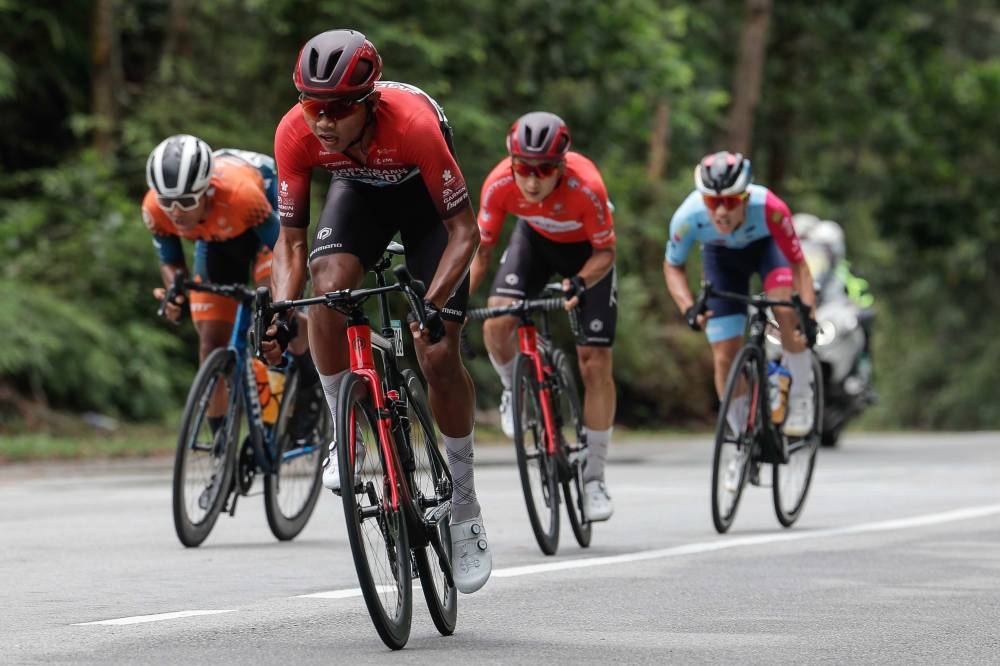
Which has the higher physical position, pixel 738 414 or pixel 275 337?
pixel 275 337

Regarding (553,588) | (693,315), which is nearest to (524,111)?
(693,315)

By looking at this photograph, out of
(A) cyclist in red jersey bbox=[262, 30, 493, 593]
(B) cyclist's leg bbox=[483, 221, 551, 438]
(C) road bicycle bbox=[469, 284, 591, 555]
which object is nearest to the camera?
(A) cyclist in red jersey bbox=[262, 30, 493, 593]

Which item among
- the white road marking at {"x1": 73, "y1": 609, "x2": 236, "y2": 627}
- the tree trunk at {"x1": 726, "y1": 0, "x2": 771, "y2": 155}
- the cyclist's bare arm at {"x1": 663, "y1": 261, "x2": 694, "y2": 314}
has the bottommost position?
the white road marking at {"x1": 73, "y1": 609, "x2": 236, "y2": 627}

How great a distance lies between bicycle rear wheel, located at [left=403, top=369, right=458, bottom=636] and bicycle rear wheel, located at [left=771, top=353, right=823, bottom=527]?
461 cm

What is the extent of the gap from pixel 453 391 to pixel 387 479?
729mm

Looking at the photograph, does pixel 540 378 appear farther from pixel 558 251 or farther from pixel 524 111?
pixel 524 111

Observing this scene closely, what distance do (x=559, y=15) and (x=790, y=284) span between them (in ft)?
43.4

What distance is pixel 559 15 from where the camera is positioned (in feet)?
79.9

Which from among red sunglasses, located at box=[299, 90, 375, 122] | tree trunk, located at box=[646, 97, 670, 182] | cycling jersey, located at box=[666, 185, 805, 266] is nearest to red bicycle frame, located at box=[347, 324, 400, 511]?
red sunglasses, located at box=[299, 90, 375, 122]

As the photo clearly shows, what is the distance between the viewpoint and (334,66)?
6.42m

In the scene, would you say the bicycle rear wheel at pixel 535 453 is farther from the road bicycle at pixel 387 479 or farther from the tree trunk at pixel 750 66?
the tree trunk at pixel 750 66

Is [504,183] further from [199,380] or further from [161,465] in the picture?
[161,465]

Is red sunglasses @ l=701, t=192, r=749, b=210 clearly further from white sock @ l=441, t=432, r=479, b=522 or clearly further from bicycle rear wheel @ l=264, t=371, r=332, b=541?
white sock @ l=441, t=432, r=479, b=522

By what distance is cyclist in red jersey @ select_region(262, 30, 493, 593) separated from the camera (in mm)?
6680
